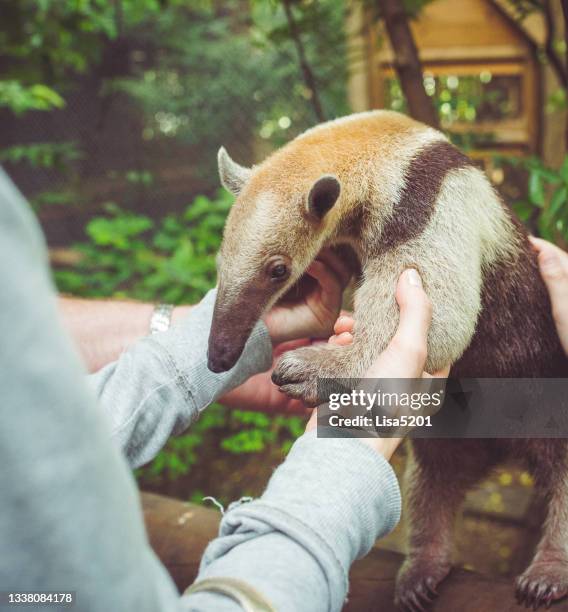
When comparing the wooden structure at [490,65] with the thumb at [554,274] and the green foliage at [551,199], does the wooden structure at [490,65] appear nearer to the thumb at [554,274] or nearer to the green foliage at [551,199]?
the green foliage at [551,199]

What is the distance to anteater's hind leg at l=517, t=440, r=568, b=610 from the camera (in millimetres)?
1675

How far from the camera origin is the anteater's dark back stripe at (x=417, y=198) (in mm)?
1683

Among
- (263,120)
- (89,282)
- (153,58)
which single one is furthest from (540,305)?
(153,58)

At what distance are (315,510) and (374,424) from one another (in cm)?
44

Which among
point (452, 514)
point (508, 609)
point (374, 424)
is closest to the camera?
point (374, 424)

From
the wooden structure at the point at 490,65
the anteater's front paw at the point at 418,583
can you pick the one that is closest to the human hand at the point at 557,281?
the anteater's front paw at the point at 418,583

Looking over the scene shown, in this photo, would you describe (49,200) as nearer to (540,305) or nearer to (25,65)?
(25,65)

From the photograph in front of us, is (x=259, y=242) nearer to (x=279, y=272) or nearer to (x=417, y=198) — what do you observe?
(x=279, y=272)

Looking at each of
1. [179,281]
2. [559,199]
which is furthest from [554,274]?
[179,281]

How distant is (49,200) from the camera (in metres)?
5.78

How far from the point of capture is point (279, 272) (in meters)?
1.83

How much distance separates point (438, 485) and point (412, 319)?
0.92 meters

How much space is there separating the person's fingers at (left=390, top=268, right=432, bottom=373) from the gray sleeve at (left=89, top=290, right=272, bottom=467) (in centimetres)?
58

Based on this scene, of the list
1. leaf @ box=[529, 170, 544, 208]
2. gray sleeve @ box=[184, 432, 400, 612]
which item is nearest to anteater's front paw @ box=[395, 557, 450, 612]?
gray sleeve @ box=[184, 432, 400, 612]
